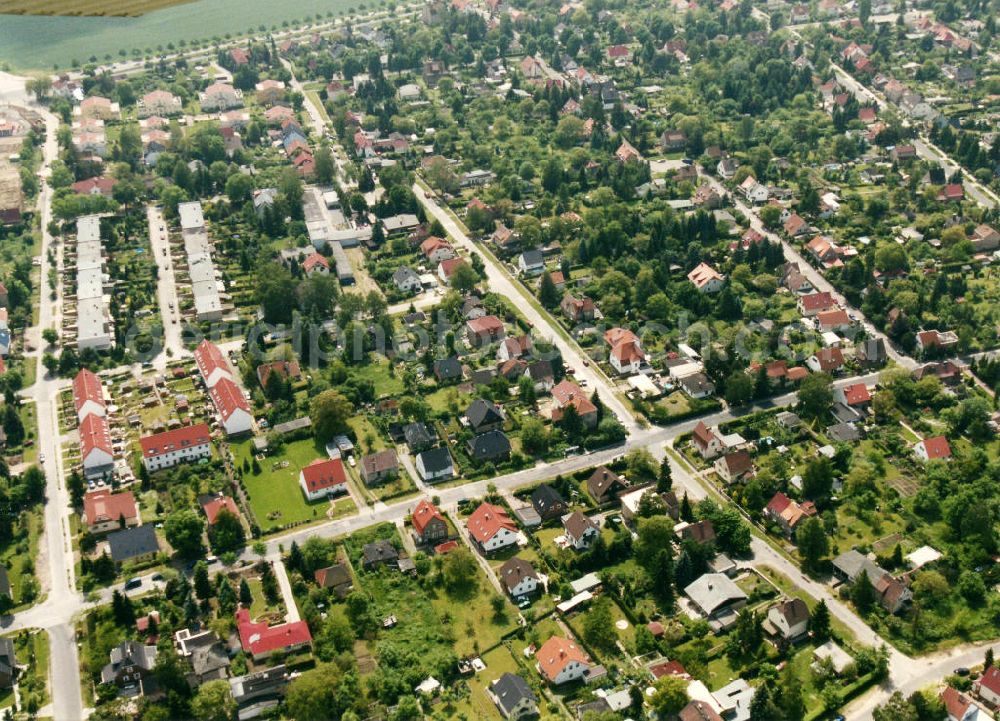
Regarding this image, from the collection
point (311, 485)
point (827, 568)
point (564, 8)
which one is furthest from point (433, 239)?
point (564, 8)

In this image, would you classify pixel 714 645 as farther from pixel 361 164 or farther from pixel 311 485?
pixel 361 164

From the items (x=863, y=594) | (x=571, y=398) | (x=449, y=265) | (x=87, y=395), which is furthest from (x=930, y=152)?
(x=87, y=395)

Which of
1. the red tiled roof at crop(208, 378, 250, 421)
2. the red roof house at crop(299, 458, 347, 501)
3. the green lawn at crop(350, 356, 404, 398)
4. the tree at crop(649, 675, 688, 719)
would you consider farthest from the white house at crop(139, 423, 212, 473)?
the tree at crop(649, 675, 688, 719)

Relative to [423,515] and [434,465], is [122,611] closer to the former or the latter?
[423,515]

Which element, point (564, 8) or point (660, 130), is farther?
point (564, 8)

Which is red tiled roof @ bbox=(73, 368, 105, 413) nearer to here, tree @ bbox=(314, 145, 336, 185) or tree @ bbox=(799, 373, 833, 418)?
tree @ bbox=(314, 145, 336, 185)

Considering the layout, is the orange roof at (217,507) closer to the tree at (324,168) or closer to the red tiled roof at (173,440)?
the red tiled roof at (173,440)
